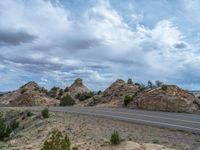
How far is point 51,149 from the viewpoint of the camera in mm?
11453

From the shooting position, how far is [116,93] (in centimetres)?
4622

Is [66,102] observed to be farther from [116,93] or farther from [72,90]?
[72,90]

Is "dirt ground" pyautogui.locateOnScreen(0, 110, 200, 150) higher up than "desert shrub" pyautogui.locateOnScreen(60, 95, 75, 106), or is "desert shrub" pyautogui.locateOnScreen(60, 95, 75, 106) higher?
"desert shrub" pyautogui.locateOnScreen(60, 95, 75, 106)

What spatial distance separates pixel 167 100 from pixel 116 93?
1290 centimetres

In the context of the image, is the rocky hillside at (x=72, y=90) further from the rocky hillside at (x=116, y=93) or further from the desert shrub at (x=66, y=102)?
the rocky hillside at (x=116, y=93)

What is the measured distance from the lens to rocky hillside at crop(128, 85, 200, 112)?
108 feet

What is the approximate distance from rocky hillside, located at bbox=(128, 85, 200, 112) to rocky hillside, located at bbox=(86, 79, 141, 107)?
469cm

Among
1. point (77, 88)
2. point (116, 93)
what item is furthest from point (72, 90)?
point (116, 93)

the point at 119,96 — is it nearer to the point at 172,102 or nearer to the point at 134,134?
the point at 172,102

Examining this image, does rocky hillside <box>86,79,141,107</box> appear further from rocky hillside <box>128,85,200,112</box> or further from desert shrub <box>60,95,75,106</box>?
rocky hillside <box>128,85,200,112</box>

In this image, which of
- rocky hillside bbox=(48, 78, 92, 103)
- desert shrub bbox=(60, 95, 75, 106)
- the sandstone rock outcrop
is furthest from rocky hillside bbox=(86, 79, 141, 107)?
the sandstone rock outcrop

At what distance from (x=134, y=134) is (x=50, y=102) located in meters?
35.0

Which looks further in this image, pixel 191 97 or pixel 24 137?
pixel 191 97

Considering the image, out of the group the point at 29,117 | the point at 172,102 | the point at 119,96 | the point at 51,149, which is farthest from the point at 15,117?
the point at 51,149
